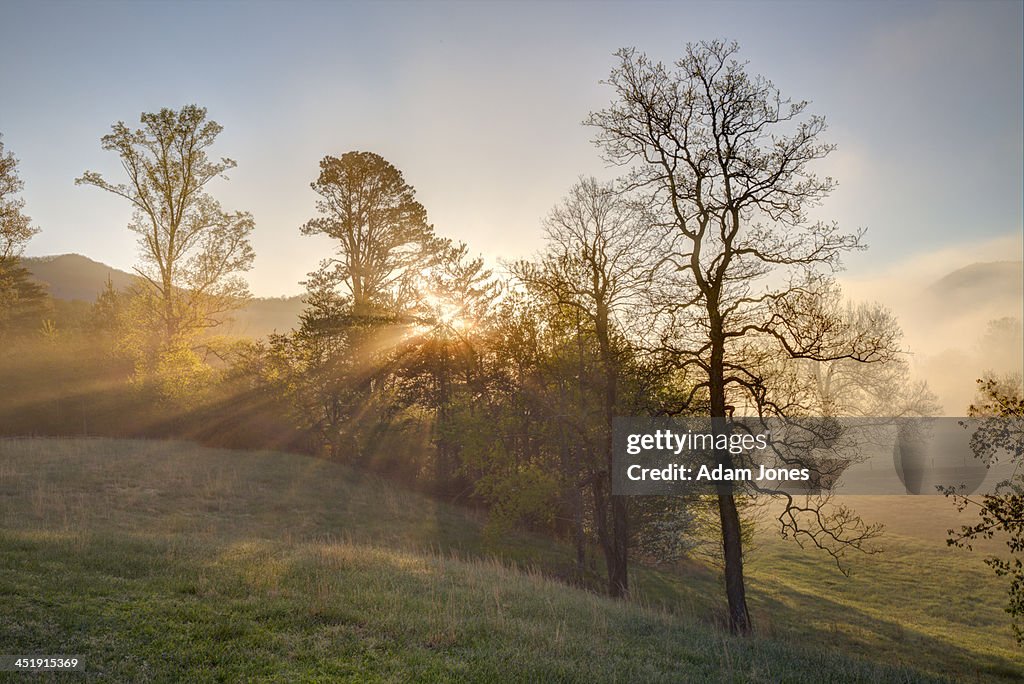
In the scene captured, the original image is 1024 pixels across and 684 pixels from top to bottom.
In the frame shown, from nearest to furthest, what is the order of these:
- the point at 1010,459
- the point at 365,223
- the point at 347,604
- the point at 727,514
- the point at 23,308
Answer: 1. the point at 347,604
2. the point at 1010,459
3. the point at 727,514
4. the point at 365,223
5. the point at 23,308

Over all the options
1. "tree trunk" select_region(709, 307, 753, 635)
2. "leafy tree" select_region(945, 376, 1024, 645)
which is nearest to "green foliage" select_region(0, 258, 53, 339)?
"tree trunk" select_region(709, 307, 753, 635)

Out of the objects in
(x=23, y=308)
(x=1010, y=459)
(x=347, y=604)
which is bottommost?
(x=347, y=604)

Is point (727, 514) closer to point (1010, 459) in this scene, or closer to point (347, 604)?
point (1010, 459)

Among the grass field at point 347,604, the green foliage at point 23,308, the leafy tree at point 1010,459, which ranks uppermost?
the green foliage at point 23,308

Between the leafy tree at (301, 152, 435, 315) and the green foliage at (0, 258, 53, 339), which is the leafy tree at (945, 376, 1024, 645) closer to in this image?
the leafy tree at (301, 152, 435, 315)

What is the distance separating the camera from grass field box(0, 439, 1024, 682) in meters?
7.59

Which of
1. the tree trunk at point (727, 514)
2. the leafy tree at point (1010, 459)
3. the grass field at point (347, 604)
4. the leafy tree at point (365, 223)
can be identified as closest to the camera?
the grass field at point (347, 604)

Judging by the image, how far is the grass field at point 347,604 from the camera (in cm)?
759

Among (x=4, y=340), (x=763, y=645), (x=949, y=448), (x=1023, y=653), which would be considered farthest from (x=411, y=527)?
(x=949, y=448)

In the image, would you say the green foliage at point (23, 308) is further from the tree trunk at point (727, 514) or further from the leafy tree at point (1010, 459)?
the leafy tree at point (1010, 459)

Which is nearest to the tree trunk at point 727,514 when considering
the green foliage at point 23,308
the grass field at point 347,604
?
the grass field at point 347,604

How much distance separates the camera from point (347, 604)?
31.6ft

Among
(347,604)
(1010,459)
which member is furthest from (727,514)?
(347,604)

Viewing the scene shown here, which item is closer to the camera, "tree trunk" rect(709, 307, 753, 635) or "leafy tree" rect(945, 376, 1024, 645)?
"leafy tree" rect(945, 376, 1024, 645)
